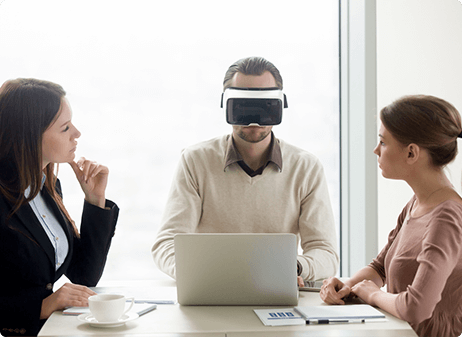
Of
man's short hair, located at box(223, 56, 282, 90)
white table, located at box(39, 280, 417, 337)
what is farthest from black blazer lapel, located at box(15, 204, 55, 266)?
man's short hair, located at box(223, 56, 282, 90)

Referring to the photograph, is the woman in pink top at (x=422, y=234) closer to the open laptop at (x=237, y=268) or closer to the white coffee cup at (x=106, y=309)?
the open laptop at (x=237, y=268)

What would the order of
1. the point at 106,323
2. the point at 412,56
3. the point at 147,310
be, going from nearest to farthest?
the point at 106,323 < the point at 147,310 < the point at 412,56

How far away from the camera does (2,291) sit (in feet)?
4.66

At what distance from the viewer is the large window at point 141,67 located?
2717 millimetres

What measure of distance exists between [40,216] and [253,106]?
869mm

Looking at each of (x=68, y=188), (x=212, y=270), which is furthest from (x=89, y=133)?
(x=212, y=270)

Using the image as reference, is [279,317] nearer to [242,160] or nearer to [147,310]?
[147,310]

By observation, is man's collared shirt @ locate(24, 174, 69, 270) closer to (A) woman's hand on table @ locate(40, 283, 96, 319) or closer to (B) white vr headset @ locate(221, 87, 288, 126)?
(A) woman's hand on table @ locate(40, 283, 96, 319)

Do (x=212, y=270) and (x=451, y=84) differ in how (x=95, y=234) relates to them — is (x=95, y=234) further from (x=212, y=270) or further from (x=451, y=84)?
(x=451, y=84)

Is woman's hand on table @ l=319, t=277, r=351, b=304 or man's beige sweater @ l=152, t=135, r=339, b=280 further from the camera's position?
man's beige sweater @ l=152, t=135, r=339, b=280

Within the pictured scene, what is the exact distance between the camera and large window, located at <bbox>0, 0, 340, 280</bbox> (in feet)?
8.91

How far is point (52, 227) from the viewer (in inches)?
63.5

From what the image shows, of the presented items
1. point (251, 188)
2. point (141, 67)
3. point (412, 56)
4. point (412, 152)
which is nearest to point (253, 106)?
point (251, 188)

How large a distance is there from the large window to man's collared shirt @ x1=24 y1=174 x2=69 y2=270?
1099 millimetres
